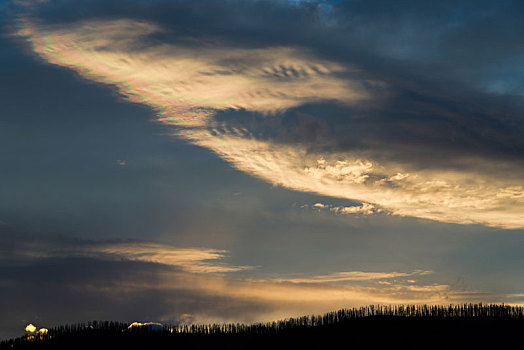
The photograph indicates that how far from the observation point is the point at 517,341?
45.1 m

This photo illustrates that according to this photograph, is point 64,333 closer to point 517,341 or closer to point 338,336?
point 338,336

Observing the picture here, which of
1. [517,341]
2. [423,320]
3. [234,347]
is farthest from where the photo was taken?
[234,347]

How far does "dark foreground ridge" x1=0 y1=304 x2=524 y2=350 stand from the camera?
154 feet

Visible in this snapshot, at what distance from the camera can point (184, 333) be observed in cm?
5978

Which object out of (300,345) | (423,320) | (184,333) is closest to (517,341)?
(423,320)

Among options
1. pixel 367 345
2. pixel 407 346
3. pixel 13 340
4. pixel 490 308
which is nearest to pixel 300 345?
pixel 367 345

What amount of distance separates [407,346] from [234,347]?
60.6 feet

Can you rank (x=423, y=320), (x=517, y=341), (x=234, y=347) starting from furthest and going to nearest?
(x=234, y=347), (x=423, y=320), (x=517, y=341)

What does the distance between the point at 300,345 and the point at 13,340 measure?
30914 millimetres

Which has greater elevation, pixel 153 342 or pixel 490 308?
pixel 490 308

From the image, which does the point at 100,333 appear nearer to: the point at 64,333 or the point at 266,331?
the point at 64,333

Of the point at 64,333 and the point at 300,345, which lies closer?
the point at 300,345

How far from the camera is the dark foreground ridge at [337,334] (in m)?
46.8

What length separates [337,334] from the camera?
170 ft
